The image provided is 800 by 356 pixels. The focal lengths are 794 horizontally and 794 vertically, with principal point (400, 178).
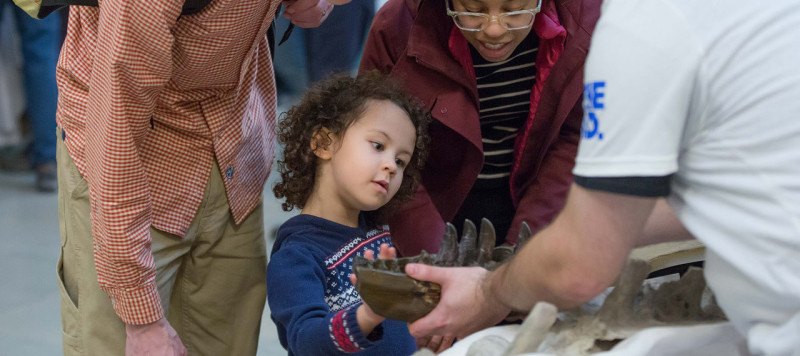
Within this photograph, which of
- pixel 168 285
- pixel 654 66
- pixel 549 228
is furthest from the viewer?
pixel 168 285

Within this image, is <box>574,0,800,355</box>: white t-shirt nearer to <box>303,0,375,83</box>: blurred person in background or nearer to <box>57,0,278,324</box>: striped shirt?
<box>57,0,278,324</box>: striped shirt

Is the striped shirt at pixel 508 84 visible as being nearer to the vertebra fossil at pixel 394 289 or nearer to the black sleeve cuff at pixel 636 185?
the vertebra fossil at pixel 394 289

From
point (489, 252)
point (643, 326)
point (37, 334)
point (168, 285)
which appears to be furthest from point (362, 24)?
point (643, 326)

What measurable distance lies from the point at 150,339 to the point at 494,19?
1.03 metres

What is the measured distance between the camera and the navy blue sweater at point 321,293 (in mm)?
1478

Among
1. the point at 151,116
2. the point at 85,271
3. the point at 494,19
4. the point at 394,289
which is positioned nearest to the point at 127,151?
the point at 151,116

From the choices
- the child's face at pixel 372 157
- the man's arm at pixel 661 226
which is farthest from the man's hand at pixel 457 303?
the child's face at pixel 372 157

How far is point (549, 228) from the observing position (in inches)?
45.9

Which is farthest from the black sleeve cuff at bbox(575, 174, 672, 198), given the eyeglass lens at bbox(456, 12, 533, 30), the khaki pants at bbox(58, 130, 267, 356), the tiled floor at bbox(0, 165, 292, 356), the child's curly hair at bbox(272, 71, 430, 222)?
the tiled floor at bbox(0, 165, 292, 356)

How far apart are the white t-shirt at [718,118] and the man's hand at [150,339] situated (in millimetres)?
1056

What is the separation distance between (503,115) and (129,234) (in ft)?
3.05

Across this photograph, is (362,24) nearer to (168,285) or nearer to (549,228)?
(168,285)

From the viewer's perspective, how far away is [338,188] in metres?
1.85

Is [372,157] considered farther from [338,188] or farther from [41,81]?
[41,81]
